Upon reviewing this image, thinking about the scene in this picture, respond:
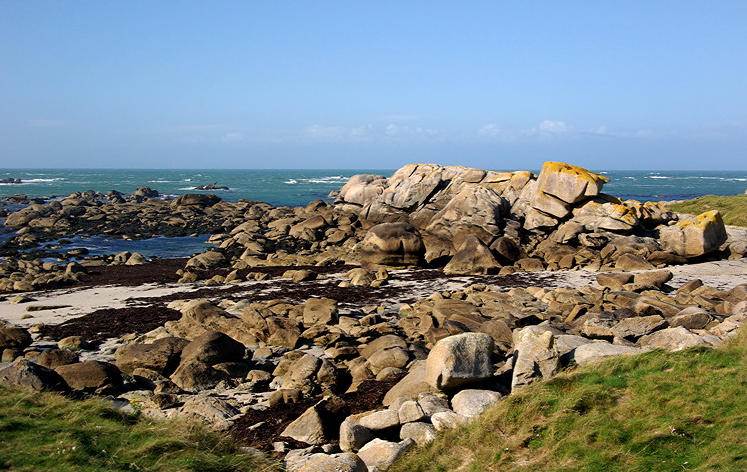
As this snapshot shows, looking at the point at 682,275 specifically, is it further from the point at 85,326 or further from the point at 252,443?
the point at 85,326

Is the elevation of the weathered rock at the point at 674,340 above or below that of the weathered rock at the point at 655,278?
above

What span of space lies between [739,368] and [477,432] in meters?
4.13

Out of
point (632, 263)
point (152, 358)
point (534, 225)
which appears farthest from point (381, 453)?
point (534, 225)

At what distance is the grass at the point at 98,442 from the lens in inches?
257

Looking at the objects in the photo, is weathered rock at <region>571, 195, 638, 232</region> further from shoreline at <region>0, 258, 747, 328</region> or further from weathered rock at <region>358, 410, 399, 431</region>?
weathered rock at <region>358, 410, 399, 431</region>

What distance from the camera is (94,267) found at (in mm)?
33062

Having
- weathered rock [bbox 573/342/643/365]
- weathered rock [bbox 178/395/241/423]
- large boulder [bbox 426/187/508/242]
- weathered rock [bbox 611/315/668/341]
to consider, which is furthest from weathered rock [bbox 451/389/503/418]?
large boulder [bbox 426/187/508/242]

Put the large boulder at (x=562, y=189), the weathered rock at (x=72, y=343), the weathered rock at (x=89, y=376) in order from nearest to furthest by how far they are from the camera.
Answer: the weathered rock at (x=89, y=376), the weathered rock at (x=72, y=343), the large boulder at (x=562, y=189)

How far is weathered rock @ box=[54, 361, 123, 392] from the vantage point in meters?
12.5

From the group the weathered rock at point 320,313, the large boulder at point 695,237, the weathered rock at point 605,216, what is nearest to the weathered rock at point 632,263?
the large boulder at point 695,237

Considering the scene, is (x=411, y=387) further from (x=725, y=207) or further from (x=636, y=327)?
(x=725, y=207)

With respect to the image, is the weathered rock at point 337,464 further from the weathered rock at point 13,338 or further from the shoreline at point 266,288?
the shoreline at point 266,288

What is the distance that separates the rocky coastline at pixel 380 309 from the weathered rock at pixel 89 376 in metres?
0.03

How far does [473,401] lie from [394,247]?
19.7m
